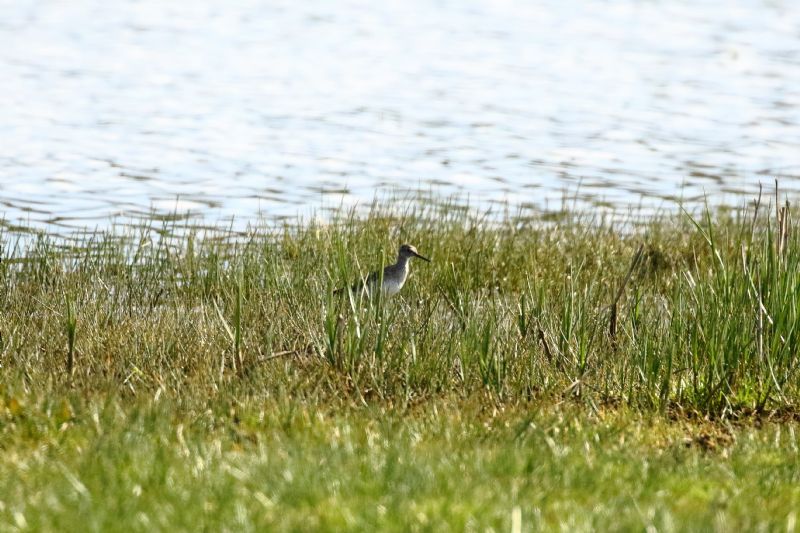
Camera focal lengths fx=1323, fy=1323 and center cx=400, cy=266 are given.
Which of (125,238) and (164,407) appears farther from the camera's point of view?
(125,238)

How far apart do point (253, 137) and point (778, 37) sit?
16.6 metres

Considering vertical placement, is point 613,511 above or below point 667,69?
below

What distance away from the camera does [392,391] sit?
7969 millimetres

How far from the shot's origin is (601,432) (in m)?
6.91

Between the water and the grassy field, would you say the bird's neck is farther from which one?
the water

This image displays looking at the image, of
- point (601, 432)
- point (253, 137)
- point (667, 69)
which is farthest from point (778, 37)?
point (601, 432)

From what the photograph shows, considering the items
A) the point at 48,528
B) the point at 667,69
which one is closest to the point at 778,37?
the point at 667,69

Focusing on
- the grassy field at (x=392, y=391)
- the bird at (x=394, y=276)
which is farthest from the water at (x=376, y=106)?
the bird at (x=394, y=276)

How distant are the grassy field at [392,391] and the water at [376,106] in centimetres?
317

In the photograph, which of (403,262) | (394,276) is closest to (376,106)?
(403,262)

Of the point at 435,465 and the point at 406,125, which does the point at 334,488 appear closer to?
the point at 435,465

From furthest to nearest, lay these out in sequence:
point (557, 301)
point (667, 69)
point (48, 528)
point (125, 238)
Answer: point (667, 69)
point (125, 238)
point (557, 301)
point (48, 528)

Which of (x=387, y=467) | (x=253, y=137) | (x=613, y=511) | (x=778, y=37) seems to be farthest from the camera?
(x=778, y=37)

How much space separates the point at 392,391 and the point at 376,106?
50.8 ft
